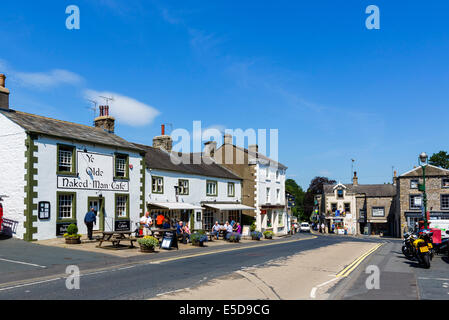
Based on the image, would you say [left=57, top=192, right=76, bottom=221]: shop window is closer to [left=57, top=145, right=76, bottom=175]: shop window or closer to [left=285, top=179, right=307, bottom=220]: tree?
[left=57, top=145, right=76, bottom=175]: shop window

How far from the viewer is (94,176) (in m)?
22.4

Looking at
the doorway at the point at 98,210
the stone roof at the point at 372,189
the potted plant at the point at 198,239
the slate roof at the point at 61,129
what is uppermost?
the slate roof at the point at 61,129

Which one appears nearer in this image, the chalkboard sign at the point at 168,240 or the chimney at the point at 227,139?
the chalkboard sign at the point at 168,240

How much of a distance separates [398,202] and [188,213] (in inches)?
1460

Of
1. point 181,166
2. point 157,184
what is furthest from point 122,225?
point 181,166

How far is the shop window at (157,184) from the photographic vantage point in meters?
27.3

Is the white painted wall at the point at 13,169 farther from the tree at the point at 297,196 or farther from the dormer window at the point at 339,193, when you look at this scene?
the tree at the point at 297,196

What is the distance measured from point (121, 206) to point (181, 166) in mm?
8202

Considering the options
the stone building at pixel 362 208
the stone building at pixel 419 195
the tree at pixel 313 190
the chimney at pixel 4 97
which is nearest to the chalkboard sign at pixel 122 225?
the chimney at pixel 4 97

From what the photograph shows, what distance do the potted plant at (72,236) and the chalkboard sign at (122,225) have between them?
3860mm

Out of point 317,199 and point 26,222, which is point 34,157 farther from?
point 317,199

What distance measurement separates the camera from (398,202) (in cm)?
5538

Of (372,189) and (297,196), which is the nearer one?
(372,189)

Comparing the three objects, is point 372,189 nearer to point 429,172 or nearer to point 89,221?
point 429,172
